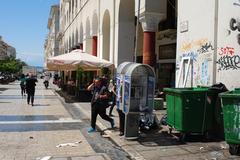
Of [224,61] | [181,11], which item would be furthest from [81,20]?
[224,61]

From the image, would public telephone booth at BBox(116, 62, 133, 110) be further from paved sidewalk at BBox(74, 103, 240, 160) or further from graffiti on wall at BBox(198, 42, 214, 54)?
graffiti on wall at BBox(198, 42, 214, 54)

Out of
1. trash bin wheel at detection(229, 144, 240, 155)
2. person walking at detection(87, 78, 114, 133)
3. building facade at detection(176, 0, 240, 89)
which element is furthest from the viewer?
person walking at detection(87, 78, 114, 133)

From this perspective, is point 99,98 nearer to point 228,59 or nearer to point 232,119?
point 228,59

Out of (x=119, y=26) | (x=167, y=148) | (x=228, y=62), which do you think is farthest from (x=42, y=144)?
(x=119, y=26)

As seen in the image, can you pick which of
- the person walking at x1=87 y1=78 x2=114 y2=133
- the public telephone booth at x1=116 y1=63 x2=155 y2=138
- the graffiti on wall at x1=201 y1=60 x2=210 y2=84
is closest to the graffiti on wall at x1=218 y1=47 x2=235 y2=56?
the graffiti on wall at x1=201 y1=60 x2=210 y2=84

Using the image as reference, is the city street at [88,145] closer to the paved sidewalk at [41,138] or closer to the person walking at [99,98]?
the paved sidewalk at [41,138]

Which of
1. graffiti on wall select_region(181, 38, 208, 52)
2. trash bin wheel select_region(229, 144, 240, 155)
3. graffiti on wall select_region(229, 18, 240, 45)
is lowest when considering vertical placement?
trash bin wheel select_region(229, 144, 240, 155)

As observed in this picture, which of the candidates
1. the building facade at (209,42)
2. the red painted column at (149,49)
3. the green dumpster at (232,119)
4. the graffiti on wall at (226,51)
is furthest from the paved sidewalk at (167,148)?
the red painted column at (149,49)

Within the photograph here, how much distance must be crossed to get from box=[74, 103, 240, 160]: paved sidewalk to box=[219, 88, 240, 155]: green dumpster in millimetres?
237

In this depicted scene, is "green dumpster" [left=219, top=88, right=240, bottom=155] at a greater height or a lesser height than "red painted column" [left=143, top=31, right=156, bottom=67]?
lesser

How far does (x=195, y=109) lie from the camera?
9.41 m

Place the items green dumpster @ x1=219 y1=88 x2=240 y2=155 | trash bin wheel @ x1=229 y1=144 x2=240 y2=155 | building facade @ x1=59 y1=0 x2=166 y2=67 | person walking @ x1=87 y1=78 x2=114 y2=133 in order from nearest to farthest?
green dumpster @ x1=219 y1=88 x2=240 y2=155 → trash bin wheel @ x1=229 y1=144 x2=240 y2=155 → person walking @ x1=87 y1=78 x2=114 y2=133 → building facade @ x1=59 y1=0 x2=166 y2=67

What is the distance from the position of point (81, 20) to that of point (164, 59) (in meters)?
16.4

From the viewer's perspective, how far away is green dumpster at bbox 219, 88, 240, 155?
25.8 ft
